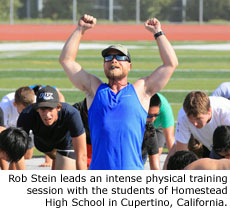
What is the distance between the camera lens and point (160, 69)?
16.0ft

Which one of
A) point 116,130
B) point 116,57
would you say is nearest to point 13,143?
point 116,130

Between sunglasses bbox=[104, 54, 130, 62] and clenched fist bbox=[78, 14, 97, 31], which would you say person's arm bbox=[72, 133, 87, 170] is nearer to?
clenched fist bbox=[78, 14, 97, 31]

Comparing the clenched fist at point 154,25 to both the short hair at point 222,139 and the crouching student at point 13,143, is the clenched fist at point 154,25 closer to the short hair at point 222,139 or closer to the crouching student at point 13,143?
the short hair at point 222,139

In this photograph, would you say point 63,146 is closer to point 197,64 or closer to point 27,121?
point 27,121

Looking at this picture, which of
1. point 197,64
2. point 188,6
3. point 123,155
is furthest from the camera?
point 188,6

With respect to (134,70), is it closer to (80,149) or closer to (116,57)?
(80,149)

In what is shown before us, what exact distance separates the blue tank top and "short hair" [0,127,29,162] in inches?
32.5

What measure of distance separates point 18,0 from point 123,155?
4593 cm

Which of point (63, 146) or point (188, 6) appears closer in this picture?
point (63, 146)

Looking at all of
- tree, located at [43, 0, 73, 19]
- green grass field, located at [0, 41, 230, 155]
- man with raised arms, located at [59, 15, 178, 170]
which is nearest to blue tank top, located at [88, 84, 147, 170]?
man with raised arms, located at [59, 15, 178, 170]

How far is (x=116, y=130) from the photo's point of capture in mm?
4547

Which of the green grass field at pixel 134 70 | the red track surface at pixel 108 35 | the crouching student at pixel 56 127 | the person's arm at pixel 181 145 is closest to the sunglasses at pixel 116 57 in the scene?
the crouching student at pixel 56 127

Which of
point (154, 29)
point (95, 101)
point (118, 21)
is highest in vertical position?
point (154, 29)
